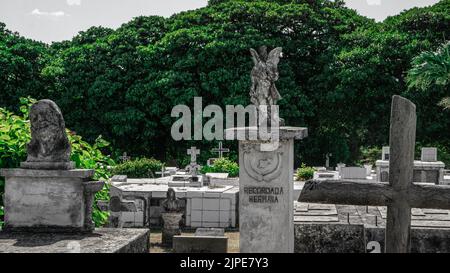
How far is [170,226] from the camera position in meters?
14.3

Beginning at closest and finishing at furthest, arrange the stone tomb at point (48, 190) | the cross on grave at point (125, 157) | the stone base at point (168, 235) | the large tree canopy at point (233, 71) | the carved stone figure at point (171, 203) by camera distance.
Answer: the stone tomb at point (48, 190)
the stone base at point (168, 235)
the carved stone figure at point (171, 203)
the large tree canopy at point (233, 71)
the cross on grave at point (125, 157)

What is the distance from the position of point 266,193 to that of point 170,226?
220 inches

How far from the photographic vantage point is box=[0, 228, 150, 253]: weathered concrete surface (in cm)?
623

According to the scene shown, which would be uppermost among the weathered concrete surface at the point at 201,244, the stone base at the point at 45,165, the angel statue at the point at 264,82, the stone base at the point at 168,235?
the angel statue at the point at 264,82

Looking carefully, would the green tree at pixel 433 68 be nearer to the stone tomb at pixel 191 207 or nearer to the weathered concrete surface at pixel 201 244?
the stone tomb at pixel 191 207

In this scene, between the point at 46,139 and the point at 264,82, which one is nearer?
the point at 46,139

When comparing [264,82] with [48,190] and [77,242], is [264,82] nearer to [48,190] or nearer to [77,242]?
[48,190]

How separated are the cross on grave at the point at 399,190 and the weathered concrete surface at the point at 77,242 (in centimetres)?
286

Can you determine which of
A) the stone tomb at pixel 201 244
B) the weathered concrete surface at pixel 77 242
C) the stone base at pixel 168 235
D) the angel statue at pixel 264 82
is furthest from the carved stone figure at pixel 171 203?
the weathered concrete surface at pixel 77 242

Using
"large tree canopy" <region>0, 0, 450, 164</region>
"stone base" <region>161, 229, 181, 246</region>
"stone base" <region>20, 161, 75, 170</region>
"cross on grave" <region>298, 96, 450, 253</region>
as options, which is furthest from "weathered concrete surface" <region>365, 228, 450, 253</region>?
"large tree canopy" <region>0, 0, 450, 164</region>

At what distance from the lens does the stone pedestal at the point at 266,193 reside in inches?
359

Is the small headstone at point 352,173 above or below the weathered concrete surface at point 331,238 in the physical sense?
above

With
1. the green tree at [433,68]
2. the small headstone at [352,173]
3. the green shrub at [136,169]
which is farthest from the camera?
the green shrub at [136,169]

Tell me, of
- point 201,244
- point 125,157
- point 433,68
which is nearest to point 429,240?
point 201,244
